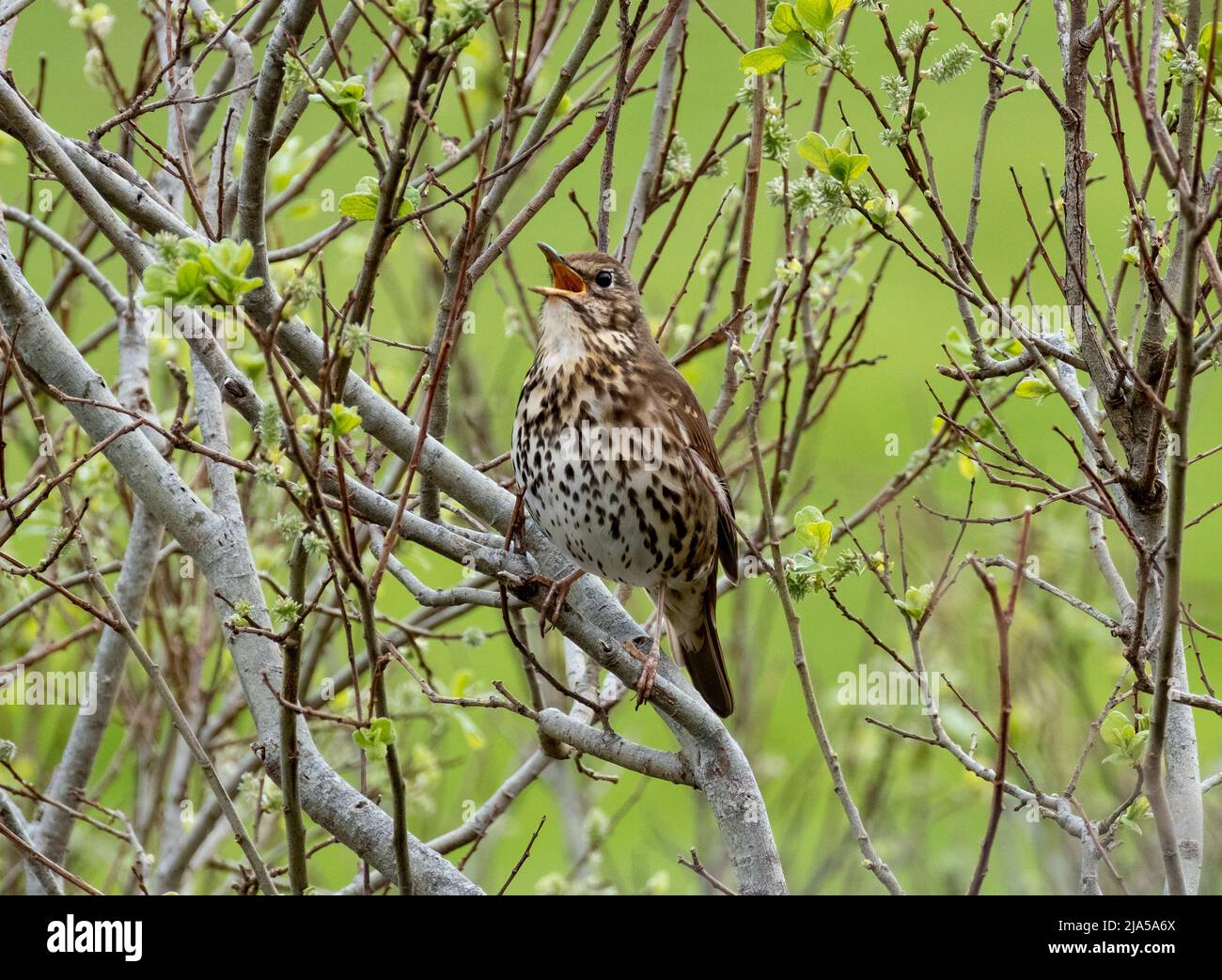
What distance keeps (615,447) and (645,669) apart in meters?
1.41

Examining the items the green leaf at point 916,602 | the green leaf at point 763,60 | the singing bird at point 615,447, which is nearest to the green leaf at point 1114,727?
the green leaf at point 916,602

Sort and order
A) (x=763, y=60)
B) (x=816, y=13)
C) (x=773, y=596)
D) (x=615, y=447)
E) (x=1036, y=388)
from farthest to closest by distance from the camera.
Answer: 1. (x=773, y=596)
2. (x=615, y=447)
3. (x=1036, y=388)
4. (x=763, y=60)
5. (x=816, y=13)

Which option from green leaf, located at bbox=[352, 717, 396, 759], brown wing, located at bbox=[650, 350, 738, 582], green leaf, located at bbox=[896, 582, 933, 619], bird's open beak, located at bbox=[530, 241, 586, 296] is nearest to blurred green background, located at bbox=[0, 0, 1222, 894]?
bird's open beak, located at bbox=[530, 241, 586, 296]

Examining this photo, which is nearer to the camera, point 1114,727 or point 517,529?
point 1114,727

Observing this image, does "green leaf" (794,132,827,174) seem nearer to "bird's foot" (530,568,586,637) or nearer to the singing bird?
"bird's foot" (530,568,586,637)

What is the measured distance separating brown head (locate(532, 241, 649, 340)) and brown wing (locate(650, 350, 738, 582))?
202mm

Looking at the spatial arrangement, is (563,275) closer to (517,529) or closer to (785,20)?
(517,529)

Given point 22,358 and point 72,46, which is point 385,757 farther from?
point 72,46

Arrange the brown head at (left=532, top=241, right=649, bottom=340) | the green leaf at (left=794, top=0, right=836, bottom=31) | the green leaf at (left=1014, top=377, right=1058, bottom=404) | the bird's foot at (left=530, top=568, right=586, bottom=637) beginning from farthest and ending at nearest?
the brown head at (left=532, top=241, right=649, bottom=340) < the green leaf at (left=1014, top=377, right=1058, bottom=404) < the bird's foot at (left=530, top=568, right=586, bottom=637) < the green leaf at (left=794, top=0, right=836, bottom=31)

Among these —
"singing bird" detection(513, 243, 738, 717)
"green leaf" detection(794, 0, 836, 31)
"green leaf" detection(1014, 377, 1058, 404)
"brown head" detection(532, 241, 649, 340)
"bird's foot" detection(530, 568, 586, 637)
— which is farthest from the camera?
"brown head" detection(532, 241, 649, 340)

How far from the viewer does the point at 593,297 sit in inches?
189

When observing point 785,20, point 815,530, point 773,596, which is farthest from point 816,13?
point 773,596

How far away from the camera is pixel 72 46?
16000mm

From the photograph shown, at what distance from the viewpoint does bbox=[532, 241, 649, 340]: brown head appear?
4.77 metres
